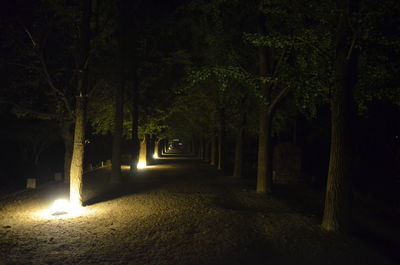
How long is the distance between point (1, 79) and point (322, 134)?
1035 inches

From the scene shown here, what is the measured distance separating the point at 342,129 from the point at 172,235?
5.12 metres

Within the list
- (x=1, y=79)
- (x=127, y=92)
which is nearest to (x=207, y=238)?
(x=1, y=79)

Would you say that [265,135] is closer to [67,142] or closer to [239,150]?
[239,150]

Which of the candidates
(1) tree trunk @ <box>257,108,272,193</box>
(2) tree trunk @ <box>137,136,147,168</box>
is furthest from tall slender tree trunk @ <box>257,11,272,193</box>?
(2) tree trunk @ <box>137,136,147,168</box>

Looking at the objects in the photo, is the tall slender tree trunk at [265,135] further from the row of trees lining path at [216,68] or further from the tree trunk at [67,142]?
the tree trunk at [67,142]

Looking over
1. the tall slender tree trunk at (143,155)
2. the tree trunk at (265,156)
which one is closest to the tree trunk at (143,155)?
the tall slender tree trunk at (143,155)

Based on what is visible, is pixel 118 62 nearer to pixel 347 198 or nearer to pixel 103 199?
pixel 103 199

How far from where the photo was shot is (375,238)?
853 centimetres

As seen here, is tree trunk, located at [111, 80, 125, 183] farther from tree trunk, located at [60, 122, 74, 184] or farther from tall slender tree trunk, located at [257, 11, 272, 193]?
tall slender tree trunk, located at [257, 11, 272, 193]

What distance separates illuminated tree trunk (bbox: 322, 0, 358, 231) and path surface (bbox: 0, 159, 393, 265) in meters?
0.77

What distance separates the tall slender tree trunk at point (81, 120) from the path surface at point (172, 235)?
763 millimetres

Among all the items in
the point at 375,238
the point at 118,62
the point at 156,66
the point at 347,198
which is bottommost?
the point at 375,238

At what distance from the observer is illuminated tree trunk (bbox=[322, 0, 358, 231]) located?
8336 mm

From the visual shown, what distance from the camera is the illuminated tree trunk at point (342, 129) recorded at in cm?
834
